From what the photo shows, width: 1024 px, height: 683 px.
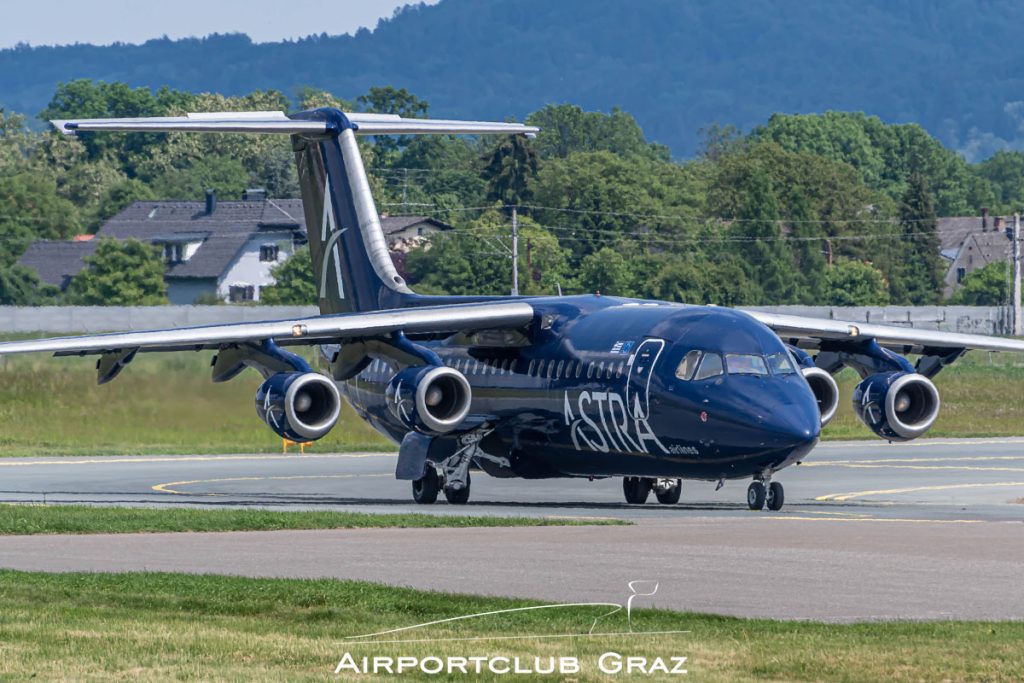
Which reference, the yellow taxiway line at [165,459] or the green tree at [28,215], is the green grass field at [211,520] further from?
the green tree at [28,215]

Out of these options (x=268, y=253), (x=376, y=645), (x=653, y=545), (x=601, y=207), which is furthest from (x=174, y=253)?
(x=376, y=645)

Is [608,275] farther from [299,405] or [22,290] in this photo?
[299,405]

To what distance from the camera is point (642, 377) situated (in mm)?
28844

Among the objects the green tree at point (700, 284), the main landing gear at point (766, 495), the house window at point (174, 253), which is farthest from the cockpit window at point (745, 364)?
the house window at point (174, 253)

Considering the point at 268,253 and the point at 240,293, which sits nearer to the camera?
the point at 240,293

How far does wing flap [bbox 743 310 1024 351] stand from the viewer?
33500 millimetres

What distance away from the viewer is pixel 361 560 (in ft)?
68.8

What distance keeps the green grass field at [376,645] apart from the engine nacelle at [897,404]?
1512 centimetres

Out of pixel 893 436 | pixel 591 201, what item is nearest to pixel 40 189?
pixel 591 201

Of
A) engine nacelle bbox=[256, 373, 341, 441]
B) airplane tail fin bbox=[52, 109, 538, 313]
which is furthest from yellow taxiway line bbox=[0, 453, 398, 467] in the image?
engine nacelle bbox=[256, 373, 341, 441]

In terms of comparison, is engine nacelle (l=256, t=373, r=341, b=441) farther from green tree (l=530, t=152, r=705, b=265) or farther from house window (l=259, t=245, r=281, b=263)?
house window (l=259, t=245, r=281, b=263)

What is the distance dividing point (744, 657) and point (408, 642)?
8.85ft

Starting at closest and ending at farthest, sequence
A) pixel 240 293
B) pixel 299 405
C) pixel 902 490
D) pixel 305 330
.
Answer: pixel 299 405 < pixel 305 330 < pixel 902 490 < pixel 240 293

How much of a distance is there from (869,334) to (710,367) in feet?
21.5
